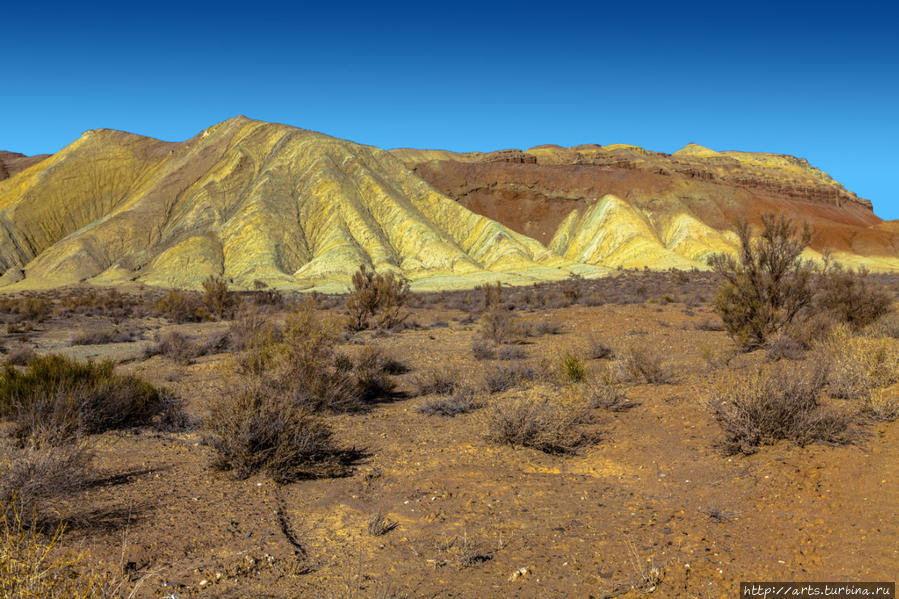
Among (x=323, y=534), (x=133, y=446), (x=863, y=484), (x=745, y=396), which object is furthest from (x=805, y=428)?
(x=133, y=446)

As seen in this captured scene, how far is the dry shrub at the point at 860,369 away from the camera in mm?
7574

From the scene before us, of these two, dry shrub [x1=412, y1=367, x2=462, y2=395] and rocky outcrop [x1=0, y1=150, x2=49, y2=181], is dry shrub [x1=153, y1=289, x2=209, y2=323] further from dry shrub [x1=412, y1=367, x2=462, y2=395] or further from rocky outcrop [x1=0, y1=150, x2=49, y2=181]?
rocky outcrop [x1=0, y1=150, x2=49, y2=181]

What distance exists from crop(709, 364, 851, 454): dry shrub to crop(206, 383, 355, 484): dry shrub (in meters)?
4.41

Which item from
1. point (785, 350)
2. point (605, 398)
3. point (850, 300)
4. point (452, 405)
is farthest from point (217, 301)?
point (850, 300)

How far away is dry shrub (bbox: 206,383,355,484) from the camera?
6.38 meters

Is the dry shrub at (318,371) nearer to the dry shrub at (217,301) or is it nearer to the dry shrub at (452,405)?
the dry shrub at (452,405)

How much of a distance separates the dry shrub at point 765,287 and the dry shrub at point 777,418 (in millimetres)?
6932

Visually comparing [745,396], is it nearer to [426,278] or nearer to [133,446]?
[133,446]

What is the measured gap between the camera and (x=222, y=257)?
60.6 metres

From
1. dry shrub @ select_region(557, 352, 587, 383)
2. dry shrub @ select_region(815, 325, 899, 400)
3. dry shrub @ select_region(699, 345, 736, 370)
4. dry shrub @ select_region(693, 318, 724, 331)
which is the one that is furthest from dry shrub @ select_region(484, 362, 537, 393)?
dry shrub @ select_region(693, 318, 724, 331)

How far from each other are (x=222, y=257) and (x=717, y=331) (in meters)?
53.8

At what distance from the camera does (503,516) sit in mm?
5277

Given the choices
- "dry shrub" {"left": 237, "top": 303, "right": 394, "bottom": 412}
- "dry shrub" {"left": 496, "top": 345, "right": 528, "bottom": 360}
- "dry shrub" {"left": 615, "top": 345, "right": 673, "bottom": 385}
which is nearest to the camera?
"dry shrub" {"left": 237, "top": 303, "right": 394, "bottom": 412}

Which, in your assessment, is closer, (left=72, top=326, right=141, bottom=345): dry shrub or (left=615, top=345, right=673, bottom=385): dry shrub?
(left=615, top=345, right=673, bottom=385): dry shrub
